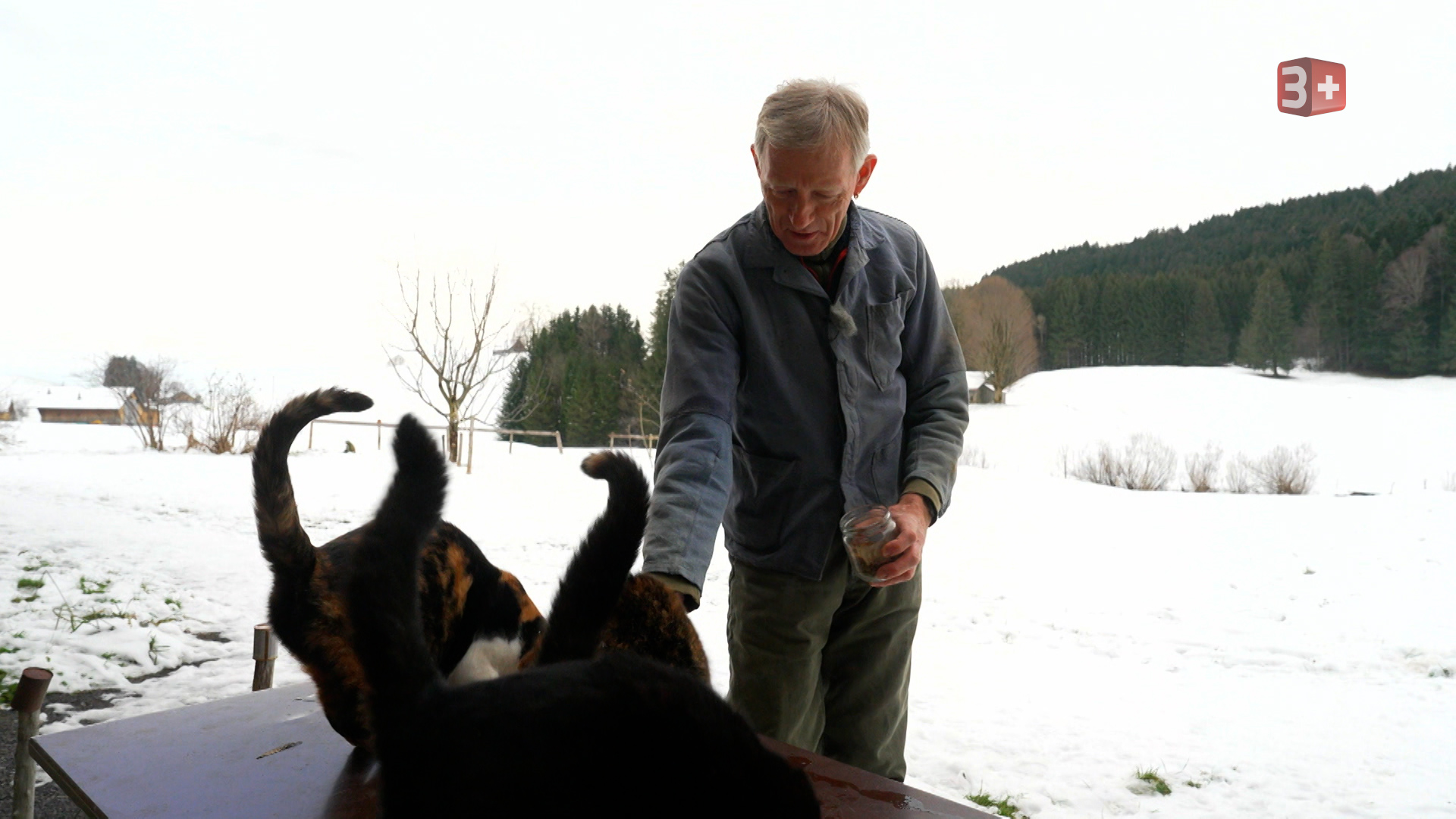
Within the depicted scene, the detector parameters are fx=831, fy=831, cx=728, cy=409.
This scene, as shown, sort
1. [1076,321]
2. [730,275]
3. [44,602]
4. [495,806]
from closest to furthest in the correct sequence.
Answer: [495,806] < [730,275] < [44,602] < [1076,321]

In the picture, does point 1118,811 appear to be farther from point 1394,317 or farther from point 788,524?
point 1394,317

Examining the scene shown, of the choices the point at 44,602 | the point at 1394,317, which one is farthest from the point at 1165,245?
the point at 44,602

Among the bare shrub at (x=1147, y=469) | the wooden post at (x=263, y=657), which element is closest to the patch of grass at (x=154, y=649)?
the wooden post at (x=263, y=657)

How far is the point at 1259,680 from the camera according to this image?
6.30 metres

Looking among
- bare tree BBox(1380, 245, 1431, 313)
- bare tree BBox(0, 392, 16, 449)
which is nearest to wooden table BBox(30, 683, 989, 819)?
bare tree BBox(0, 392, 16, 449)

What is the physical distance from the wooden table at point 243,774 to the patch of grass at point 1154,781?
3.68 m

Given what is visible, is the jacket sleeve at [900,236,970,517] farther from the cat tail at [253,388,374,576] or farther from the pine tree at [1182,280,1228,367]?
the pine tree at [1182,280,1228,367]

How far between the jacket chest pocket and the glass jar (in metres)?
0.44

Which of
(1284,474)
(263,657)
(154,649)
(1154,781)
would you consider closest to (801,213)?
(263,657)

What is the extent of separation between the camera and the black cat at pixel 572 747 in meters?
0.56

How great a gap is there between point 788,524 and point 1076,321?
50.3 m

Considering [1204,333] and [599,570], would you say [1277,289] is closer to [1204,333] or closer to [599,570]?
[1204,333]

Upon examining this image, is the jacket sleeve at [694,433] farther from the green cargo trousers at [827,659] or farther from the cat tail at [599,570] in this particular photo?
the green cargo trousers at [827,659]

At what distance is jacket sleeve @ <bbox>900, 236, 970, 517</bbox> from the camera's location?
1947 mm
